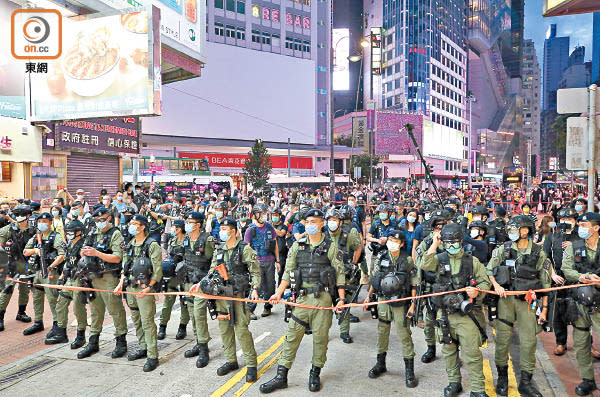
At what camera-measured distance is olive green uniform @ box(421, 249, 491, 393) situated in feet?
16.4

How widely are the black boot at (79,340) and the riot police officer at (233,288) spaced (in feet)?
8.38

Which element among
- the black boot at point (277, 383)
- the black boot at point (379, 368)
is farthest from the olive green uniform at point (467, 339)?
the black boot at point (277, 383)

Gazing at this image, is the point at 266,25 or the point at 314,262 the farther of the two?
the point at 266,25

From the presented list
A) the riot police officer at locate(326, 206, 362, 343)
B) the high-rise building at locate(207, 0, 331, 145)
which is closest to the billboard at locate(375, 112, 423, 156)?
the high-rise building at locate(207, 0, 331, 145)

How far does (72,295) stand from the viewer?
690 cm

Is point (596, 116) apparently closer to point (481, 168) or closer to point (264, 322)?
point (264, 322)

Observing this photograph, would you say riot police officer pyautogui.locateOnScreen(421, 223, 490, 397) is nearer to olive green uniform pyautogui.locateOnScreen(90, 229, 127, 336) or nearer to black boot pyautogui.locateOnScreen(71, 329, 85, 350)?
olive green uniform pyautogui.locateOnScreen(90, 229, 127, 336)

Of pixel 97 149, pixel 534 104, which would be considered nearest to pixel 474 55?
pixel 534 104

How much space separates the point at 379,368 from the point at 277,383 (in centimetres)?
145

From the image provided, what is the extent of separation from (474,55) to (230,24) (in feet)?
275

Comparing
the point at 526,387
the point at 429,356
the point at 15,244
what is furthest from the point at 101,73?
the point at 526,387

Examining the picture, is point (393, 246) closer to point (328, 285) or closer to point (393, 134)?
point (328, 285)

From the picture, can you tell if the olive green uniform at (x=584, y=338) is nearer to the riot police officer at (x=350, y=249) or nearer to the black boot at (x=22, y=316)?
the riot police officer at (x=350, y=249)

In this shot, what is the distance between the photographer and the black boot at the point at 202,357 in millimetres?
6180
